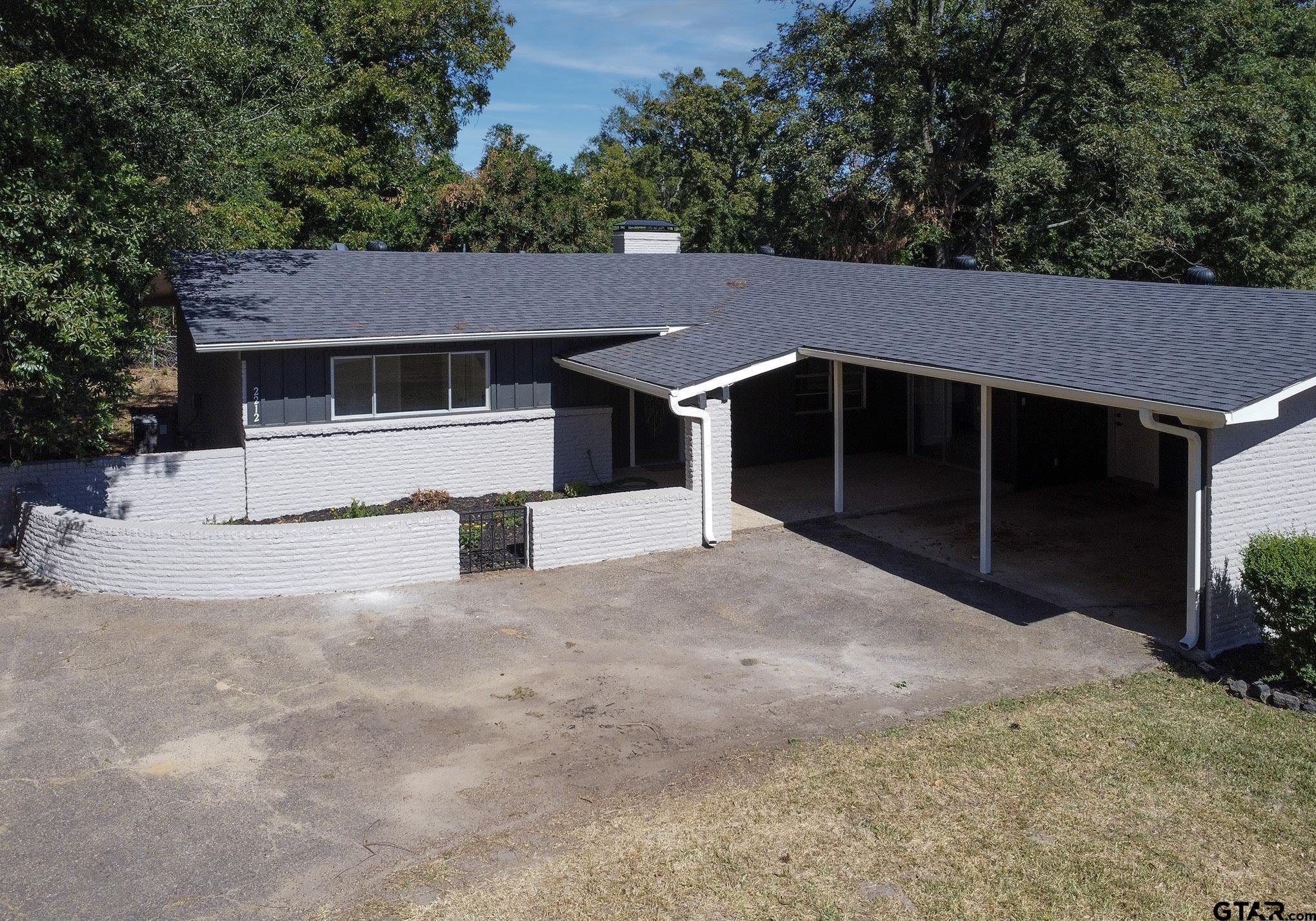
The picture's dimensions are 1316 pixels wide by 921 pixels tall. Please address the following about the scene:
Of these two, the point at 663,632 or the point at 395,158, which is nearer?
the point at 663,632

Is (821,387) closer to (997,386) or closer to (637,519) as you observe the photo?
(637,519)

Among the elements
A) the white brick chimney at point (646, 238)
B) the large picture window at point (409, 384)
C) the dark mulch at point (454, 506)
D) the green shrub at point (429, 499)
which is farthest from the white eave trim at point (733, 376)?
the white brick chimney at point (646, 238)

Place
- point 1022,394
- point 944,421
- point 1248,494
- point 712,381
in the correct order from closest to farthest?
point 1248,494, point 712,381, point 1022,394, point 944,421

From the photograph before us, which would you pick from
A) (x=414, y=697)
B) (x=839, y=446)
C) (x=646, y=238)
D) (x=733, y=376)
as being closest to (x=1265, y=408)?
(x=733, y=376)

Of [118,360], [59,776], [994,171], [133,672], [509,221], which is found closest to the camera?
[59,776]

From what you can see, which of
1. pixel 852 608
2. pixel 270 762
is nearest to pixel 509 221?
pixel 852 608

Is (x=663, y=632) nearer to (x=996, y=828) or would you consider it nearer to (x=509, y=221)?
(x=996, y=828)
